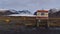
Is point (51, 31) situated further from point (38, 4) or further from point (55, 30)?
point (38, 4)

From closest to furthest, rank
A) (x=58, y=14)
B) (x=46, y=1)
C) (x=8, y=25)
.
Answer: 1. (x=58, y=14)
2. (x=8, y=25)
3. (x=46, y=1)

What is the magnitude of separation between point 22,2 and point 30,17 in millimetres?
726

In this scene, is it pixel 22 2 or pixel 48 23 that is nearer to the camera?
pixel 48 23

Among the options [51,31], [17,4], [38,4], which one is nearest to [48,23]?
[51,31]

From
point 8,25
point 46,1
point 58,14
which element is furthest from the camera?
point 46,1

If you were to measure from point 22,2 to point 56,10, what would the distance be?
3.56ft

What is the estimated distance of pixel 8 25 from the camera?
10.1ft

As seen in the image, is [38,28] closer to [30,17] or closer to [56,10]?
[30,17]

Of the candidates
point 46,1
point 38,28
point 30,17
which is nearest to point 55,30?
point 38,28

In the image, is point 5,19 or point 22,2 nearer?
point 5,19

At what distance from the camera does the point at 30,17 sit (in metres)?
3.06

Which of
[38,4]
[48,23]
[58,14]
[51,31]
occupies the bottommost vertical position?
[51,31]

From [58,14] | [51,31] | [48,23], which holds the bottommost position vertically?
[51,31]

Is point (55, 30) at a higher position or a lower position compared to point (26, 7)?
lower
